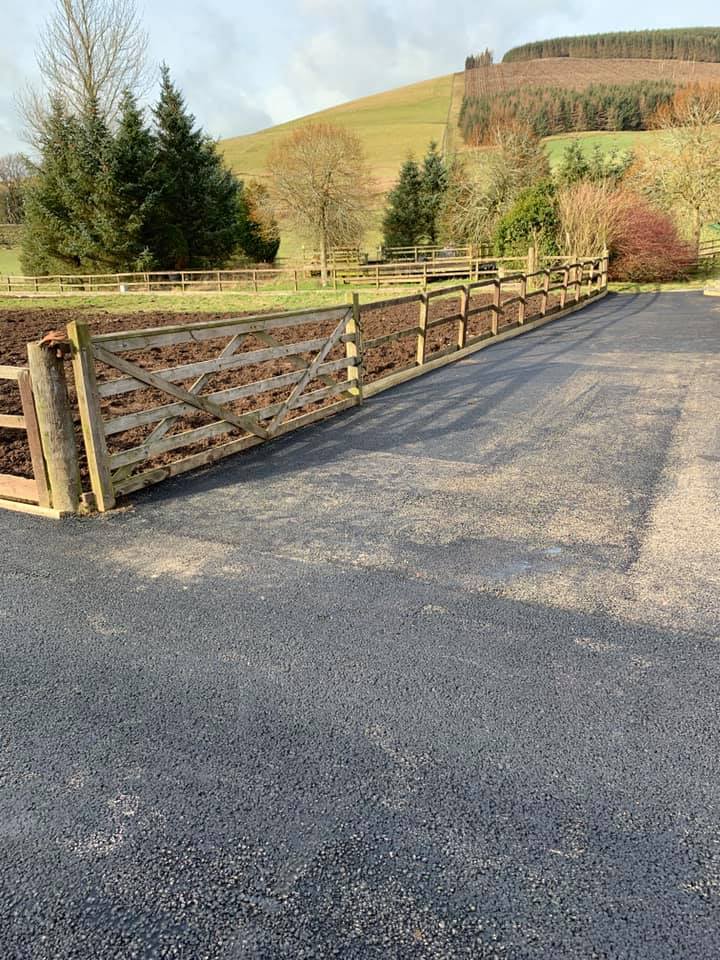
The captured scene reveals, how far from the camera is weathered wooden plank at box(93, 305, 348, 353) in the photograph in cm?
516

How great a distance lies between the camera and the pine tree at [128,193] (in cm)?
3672

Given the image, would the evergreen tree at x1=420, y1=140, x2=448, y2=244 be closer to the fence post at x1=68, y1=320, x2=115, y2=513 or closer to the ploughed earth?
the ploughed earth

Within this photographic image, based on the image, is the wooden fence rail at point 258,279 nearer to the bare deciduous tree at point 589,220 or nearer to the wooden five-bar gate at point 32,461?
the bare deciduous tree at point 589,220

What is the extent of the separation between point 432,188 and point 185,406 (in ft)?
155

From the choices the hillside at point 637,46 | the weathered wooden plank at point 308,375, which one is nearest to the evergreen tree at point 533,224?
the weathered wooden plank at point 308,375

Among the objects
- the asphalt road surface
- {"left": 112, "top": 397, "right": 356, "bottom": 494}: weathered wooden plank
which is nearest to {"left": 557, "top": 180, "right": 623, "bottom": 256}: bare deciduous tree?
{"left": 112, "top": 397, "right": 356, "bottom": 494}: weathered wooden plank

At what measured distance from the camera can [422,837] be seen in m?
2.10

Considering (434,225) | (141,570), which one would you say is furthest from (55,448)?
(434,225)

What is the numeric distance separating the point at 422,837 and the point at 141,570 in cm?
253

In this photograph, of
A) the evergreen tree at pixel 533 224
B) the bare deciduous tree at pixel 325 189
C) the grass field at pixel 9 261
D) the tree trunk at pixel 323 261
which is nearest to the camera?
the evergreen tree at pixel 533 224

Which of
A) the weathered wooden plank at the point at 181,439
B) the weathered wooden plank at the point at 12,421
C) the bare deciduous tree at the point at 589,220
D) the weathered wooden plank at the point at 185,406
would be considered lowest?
the weathered wooden plank at the point at 181,439

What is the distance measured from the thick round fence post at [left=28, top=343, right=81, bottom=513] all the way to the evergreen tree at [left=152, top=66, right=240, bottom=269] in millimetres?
37411

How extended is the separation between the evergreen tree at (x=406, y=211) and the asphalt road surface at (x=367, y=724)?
46.7 meters

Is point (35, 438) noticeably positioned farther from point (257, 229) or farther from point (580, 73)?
point (580, 73)
